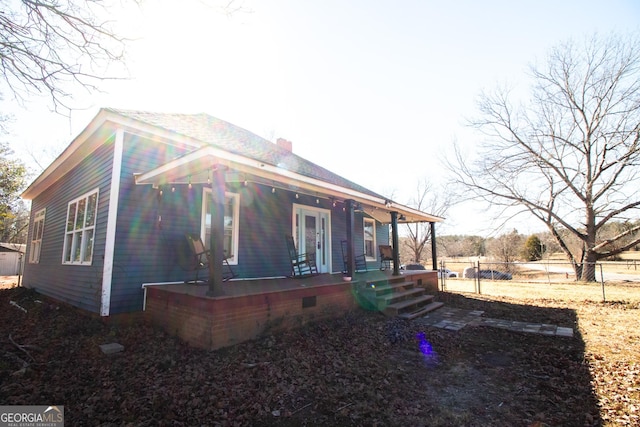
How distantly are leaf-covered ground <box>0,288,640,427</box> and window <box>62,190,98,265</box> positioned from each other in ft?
5.04

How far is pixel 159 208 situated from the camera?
566 cm

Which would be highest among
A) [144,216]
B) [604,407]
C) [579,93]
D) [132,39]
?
[579,93]

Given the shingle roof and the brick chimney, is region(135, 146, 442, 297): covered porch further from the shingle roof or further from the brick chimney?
the brick chimney

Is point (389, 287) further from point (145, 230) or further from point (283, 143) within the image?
point (283, 143)

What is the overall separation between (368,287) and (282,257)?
2.34 metres

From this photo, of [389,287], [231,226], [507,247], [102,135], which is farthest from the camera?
[507,247]

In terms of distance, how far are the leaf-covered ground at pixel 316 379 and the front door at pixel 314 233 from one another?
3.54 m

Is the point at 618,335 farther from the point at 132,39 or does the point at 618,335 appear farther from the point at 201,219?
the point at 132,39

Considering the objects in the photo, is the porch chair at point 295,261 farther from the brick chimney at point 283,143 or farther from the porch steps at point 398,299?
the brick chimney at point 283,143

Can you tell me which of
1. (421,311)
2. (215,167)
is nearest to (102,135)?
(215,167)

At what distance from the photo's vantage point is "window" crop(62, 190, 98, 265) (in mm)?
5941

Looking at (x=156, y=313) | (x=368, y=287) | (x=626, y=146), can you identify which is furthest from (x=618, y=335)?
(x=626, y=146)

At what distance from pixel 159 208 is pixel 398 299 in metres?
5.33

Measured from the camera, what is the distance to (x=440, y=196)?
87.3 feet
